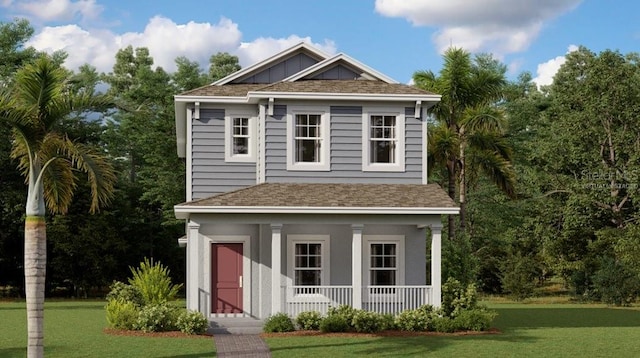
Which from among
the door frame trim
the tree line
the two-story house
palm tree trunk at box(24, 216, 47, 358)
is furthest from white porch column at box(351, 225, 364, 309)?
the tree line

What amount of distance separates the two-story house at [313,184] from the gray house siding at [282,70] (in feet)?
4.05

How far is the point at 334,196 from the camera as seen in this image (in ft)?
76.9

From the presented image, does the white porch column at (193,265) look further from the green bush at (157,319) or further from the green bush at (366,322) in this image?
the green bush at (366,322)

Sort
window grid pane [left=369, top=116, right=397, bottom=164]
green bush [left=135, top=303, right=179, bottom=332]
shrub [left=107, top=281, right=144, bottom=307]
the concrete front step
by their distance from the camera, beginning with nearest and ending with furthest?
green bush [left=135, top=303, right=179, bottom=332], the concrete front step, shrub [left=107, top=281, right=144, bottom=307], window grid pane [left=369, top=116, right=397, bottom=164]

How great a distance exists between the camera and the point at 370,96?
24359mm

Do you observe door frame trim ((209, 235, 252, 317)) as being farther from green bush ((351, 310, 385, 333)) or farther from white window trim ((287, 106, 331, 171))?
green bush ((351, 310, 385, 333))

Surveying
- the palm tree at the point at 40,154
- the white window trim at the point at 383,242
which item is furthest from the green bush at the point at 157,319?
the white window trim at the point at 383,242

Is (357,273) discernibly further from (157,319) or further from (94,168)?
(94,168)

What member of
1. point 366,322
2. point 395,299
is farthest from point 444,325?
point 366,322

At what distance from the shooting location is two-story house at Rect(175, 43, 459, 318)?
23.6 m

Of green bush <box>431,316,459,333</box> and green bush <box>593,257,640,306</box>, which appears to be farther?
green bush <box>593,257,640,306</box>

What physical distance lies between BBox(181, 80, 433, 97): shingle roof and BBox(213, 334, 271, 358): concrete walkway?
273 inches

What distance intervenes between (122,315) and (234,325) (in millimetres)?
2914

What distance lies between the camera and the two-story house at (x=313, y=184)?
2361 cm
